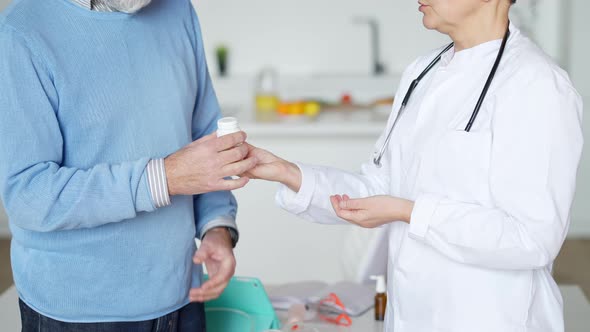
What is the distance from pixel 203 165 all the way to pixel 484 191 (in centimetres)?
56

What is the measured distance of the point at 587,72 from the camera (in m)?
5.00

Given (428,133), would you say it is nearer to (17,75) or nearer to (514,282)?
(514,282)

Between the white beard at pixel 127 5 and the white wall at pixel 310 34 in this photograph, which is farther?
the white wall at pixel 310 34

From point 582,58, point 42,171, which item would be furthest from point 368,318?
point 582,58

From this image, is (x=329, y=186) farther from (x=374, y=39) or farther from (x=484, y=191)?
(x=374, y=39)

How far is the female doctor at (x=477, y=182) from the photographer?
1401 mm

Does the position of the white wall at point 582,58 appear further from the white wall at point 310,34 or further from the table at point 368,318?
the table at point 368,318

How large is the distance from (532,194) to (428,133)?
0.95ft

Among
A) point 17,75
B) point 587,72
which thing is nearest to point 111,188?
point 17,75

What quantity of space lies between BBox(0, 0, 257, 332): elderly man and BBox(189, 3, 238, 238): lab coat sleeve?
0.26ft

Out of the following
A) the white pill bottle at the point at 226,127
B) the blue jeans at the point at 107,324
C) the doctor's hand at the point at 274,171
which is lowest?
the blue jeans at the point at 107,324

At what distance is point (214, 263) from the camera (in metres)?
1.64

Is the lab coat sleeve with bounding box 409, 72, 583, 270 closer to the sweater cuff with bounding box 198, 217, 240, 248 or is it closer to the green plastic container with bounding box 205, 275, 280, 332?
Answer: the sweater cuff with bounding box 198, 217, 240, 248

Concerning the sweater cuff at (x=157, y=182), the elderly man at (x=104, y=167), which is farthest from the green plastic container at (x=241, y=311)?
the sweater cuff at (x=157, y=182)
